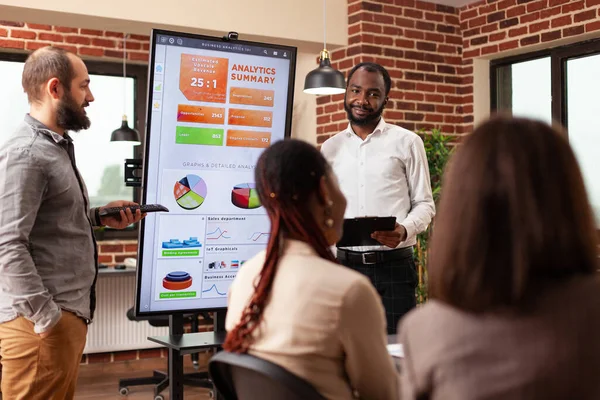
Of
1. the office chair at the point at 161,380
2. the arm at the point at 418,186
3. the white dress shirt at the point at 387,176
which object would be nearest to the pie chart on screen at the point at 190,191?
the white dress shirt at the point at 387,176

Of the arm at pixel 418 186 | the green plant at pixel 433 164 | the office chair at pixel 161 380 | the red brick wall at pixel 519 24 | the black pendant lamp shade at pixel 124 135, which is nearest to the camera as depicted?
the arm at pixel 418 186

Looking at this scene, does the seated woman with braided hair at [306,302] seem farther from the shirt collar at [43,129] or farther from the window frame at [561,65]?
the window frame at [561,65]

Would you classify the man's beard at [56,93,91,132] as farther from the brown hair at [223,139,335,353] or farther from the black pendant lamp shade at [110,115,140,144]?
the black pendant lamp shade at [110,115,140,144]

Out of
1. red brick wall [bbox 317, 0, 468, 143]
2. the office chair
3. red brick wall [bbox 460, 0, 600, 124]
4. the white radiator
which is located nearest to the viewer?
the office chair

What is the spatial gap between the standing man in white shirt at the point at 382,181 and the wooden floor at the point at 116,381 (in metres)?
2.27

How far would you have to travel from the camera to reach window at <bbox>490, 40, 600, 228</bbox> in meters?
5.03

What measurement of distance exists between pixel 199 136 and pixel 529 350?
6.83 ft

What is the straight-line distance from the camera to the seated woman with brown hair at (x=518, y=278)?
3.26 feet

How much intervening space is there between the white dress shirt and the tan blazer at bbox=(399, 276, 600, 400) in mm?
2085

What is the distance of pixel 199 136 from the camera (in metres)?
2.89

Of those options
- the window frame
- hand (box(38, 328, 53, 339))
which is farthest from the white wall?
hand (box(38, 328, 53, 339))

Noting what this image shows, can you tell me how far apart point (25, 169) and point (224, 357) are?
1096 mm

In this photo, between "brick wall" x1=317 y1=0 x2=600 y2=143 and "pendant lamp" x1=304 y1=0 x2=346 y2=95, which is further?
"brick wall" x1=317 y1=0 x2=600 y2=143

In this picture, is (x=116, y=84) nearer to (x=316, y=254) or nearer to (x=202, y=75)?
(x=202, y=75)
